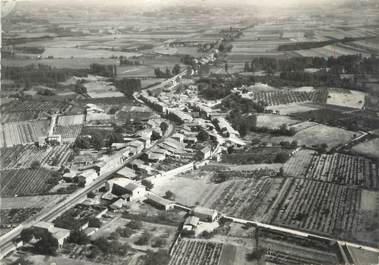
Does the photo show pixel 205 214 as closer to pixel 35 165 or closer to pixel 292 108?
pixel 35 165

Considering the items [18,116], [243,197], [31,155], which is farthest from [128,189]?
[18,116]

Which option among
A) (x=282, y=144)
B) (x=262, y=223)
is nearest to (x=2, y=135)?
(x=282, y=144)

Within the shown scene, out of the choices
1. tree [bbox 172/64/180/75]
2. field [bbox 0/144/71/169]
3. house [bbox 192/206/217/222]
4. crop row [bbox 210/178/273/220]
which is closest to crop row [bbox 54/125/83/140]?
field [bbox 0/144/71/169]

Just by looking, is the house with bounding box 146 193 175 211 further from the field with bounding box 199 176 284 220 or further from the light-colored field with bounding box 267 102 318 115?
the light-colored field with bounding box 267 102 318 115

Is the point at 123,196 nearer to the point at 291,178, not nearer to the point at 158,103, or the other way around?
the point at 291,178

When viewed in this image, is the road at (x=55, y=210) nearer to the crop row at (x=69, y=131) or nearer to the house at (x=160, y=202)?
the house at (x=160, y=202)

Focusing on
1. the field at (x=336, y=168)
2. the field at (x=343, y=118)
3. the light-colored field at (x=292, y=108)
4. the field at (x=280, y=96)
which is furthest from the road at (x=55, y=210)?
the field at (x=280, y=96)
